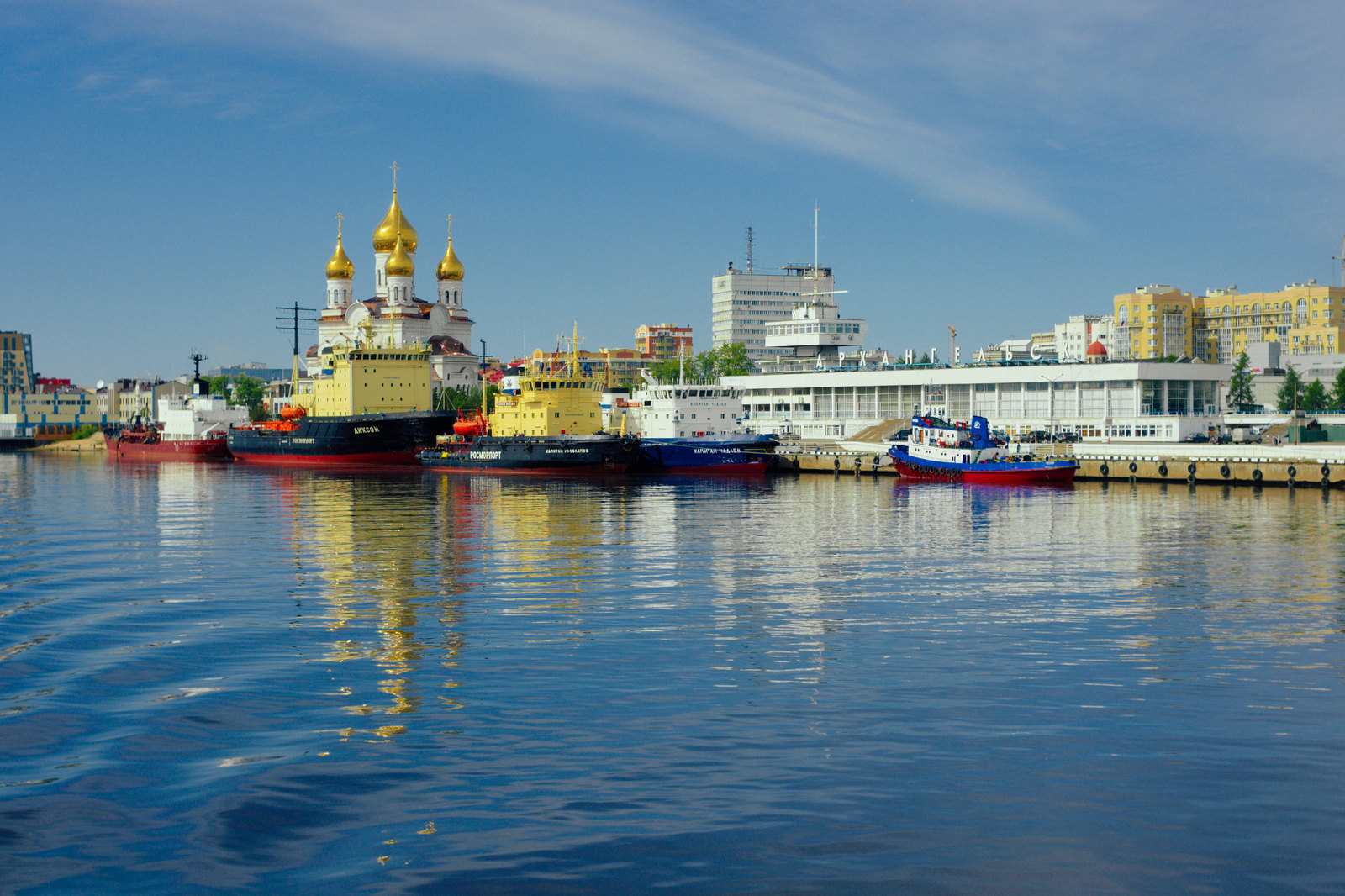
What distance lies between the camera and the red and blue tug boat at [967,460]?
74.6 meters

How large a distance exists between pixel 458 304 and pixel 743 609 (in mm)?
147942

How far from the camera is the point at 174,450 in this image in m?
130

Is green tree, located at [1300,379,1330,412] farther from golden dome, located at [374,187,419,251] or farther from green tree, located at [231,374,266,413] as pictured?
green tree, located at [231,374,266,413]

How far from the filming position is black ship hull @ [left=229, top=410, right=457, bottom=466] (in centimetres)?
10131

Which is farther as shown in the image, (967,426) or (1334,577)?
(967,426)

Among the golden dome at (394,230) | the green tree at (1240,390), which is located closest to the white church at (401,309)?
the golden dome at (394,230)

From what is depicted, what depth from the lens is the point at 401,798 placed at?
12891 millimetres

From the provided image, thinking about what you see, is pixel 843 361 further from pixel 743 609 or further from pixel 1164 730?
pixel 1164 730

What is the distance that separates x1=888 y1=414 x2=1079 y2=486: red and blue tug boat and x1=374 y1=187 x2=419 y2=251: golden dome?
3557 inches

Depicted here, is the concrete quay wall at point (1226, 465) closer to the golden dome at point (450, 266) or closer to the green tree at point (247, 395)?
the golden dome at point (450, 266)

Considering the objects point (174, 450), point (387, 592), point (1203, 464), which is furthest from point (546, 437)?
point (174, 450)

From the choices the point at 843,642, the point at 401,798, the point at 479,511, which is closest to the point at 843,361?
the point at 479,511

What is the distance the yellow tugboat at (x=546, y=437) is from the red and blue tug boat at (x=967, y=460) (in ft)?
64.5

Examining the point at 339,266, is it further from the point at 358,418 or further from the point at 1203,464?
the point at 1203,464
